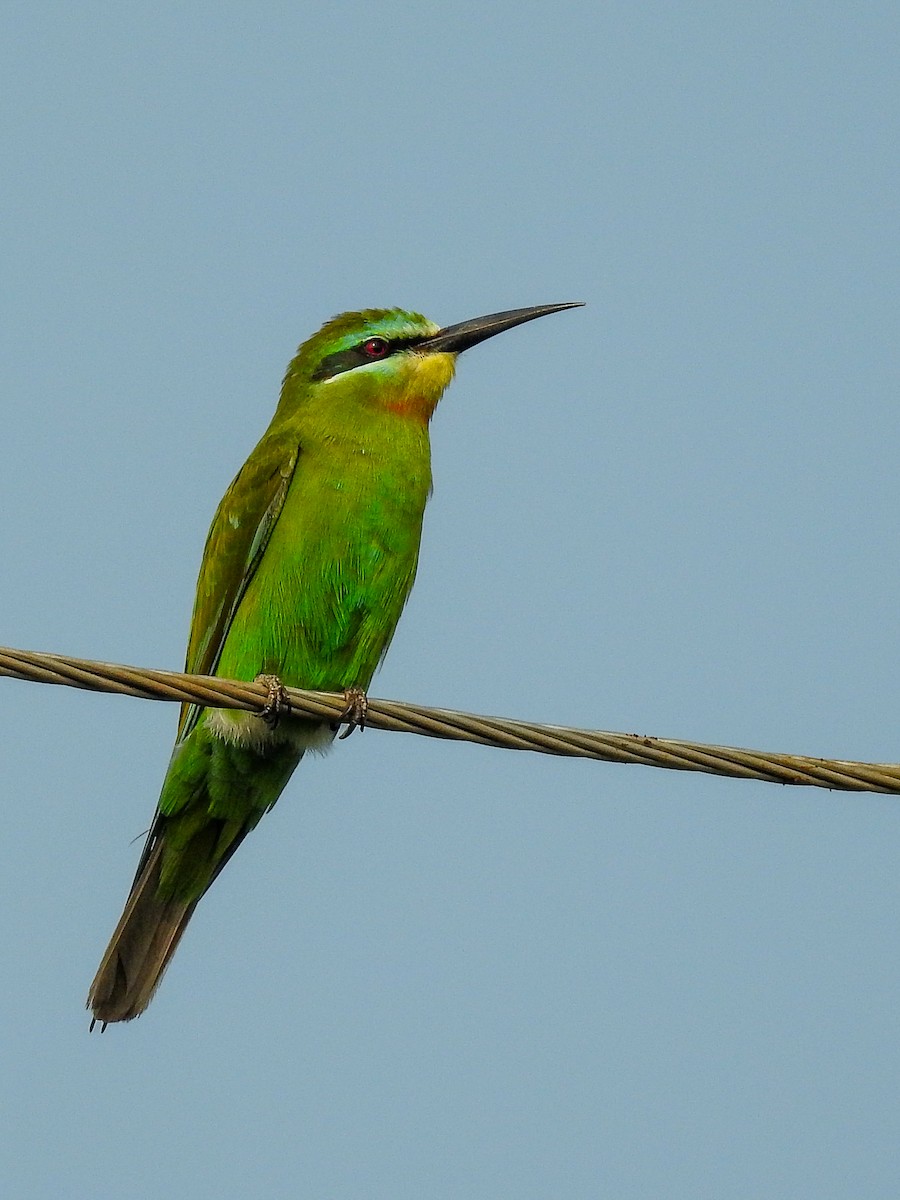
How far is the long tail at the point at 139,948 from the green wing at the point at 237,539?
518mm

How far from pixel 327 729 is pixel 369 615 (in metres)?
0.39

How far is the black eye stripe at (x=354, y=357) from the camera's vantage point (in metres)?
6.07

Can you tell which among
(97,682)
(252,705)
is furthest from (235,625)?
(97,682)

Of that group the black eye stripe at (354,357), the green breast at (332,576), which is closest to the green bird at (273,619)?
the green breast at (332,576)

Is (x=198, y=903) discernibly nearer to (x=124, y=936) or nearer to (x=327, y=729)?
(x=124, y=936)

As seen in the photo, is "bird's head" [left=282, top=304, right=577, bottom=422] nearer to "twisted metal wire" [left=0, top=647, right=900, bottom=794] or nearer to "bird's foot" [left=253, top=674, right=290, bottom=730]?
"bird's foot" [left=253, top=674, right=290, bottom=730]

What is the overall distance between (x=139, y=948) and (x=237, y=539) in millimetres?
1404

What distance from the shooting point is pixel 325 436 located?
18.6ft

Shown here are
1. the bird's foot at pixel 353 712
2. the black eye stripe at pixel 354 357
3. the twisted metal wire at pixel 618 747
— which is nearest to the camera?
the twisted metal wire at pixel 618 747

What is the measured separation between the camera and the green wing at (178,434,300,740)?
18.3ft

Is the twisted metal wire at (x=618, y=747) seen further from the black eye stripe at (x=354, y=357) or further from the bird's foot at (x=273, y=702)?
the black eye stripe at (x=354, y=357)

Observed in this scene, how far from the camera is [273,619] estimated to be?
5.45 meters

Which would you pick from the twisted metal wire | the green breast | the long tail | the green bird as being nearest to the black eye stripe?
the green bird

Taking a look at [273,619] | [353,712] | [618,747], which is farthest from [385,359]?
[618,747]
